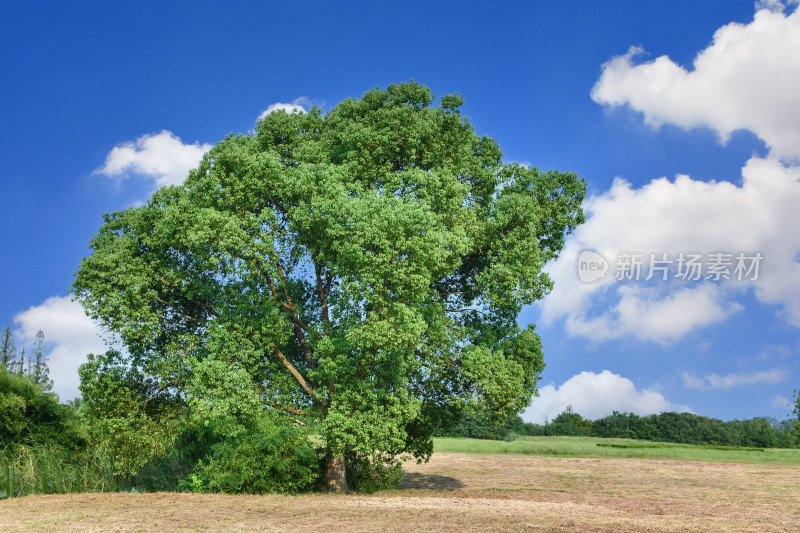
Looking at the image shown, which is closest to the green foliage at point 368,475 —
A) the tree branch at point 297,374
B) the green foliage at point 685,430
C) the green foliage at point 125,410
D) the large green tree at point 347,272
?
the large green tree at point 347,272

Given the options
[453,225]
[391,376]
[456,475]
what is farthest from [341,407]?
[456,475]

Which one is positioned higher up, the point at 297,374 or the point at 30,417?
the point at 297,374

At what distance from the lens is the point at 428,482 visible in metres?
27.5

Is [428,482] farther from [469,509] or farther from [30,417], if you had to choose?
[30,417]

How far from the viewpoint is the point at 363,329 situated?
1795 cm

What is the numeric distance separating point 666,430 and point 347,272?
2453 inches

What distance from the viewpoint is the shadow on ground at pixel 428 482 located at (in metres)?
25.5

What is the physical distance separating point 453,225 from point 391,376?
6.04 meters

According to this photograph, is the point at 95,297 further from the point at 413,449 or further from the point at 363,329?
the point at 413,449

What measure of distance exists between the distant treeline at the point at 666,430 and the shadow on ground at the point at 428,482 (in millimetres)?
33937

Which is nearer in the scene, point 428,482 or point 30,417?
point 30,417

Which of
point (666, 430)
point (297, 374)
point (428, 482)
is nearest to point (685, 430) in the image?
point (666, 430)

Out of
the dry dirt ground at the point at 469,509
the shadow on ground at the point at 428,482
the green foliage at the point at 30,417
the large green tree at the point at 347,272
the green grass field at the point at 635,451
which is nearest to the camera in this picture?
the dry dirt ground at the point at 469,509

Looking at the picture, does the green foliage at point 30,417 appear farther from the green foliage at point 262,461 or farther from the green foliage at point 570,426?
the green foliage at point 570,426
